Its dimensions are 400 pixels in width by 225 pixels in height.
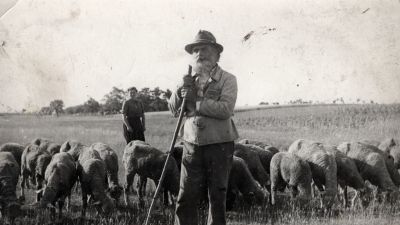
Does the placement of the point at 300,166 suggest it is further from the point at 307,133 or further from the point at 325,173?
the point at 307,133

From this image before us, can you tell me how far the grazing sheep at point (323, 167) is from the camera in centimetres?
968

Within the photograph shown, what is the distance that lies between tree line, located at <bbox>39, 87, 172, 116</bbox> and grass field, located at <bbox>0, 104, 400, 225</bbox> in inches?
26.3

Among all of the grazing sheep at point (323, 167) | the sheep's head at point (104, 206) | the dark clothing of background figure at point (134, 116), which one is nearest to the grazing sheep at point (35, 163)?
the sheep's head at point (104, 206)

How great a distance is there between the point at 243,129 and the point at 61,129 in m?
10.4

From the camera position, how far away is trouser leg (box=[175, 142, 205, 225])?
5.62m

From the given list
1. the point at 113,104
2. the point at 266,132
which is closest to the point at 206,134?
the point at 113,104

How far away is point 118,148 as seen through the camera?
1770 centimetres

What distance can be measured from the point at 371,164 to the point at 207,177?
698 centimetres

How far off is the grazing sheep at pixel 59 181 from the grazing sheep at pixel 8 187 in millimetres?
513

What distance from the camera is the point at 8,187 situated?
8688mm

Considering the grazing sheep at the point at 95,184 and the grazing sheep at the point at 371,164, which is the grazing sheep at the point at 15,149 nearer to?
the grazing sheep at the point at 95,184

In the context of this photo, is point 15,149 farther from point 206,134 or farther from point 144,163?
point 206,134

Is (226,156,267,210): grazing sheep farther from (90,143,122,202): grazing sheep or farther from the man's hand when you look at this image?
the man's hand

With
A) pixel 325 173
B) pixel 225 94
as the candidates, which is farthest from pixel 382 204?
pixel 225 94
